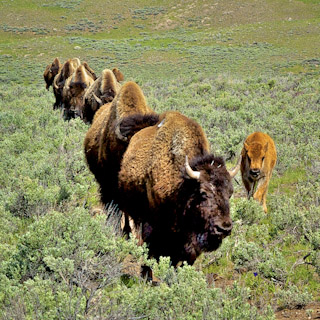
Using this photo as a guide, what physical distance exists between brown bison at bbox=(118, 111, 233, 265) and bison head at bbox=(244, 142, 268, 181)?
2635 millimetres

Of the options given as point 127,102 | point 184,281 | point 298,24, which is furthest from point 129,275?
point 298,24

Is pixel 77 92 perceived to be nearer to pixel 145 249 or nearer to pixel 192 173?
pixel 192 173

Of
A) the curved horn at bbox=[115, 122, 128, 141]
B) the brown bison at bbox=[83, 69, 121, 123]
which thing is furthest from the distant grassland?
the curved horn at bbox=[115, 122, 128, 141]

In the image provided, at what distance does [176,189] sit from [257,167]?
3.28 metres

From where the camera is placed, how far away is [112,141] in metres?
6.03

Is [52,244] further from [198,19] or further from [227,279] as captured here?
[198,19]

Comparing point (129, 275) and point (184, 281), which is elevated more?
point (184, 281)

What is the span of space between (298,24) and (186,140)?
5659cm

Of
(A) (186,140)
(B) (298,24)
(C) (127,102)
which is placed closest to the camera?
(A) (186,140)

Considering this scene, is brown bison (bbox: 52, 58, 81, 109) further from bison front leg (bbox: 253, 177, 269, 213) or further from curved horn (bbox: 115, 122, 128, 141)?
bison front leg (bbox: 253, 177, 269, 213)

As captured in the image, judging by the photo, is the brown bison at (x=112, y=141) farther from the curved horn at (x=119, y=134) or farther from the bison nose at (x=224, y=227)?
the bison nose at (x=224, y=227)

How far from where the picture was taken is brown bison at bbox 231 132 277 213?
23.6 ft

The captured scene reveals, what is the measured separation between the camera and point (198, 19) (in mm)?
64750

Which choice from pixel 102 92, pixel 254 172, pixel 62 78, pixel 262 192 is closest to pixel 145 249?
pixel 254 172
